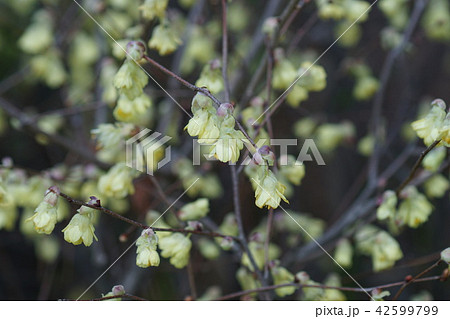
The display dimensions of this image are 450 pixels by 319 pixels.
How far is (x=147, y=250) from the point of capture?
1.14m

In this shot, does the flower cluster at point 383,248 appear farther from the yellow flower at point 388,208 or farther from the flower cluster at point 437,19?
the flower cluster at point 437,19

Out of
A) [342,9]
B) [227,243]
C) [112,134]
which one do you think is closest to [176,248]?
[227,243]

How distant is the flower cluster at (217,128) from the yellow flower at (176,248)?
1.19 feet

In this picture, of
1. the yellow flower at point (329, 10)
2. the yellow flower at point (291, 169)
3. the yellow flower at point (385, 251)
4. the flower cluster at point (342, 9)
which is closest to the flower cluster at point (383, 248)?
the yellow flower at point (385, 251)

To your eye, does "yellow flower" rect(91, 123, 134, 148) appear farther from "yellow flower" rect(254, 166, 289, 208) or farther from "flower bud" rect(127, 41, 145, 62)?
"yellow flower" rect(254, 166, 289, 208)

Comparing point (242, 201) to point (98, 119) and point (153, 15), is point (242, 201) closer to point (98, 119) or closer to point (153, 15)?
point (98, 119)

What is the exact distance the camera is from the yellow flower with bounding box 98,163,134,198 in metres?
1.47

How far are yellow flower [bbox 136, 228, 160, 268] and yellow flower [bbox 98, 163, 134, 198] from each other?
36cm

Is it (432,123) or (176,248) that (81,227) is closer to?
(176,248)

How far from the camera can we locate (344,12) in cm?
191

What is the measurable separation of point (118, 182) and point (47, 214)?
35cm

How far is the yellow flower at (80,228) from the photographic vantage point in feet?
3.74
